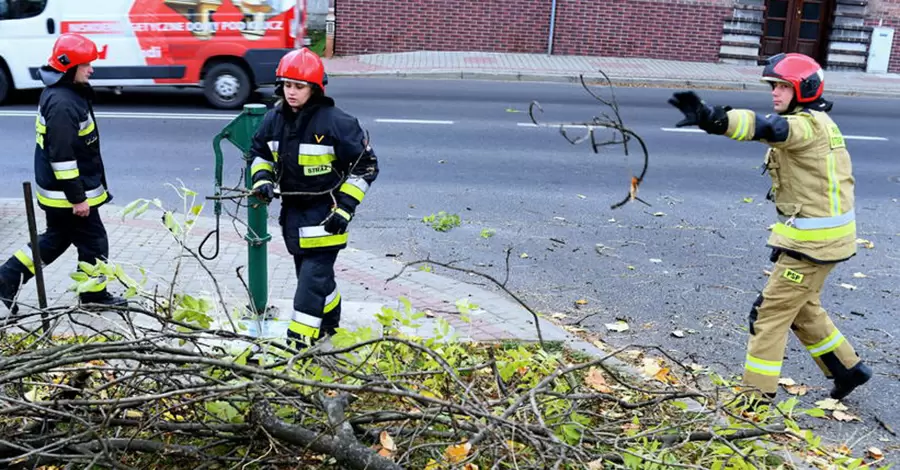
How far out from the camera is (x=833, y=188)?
4348 mm

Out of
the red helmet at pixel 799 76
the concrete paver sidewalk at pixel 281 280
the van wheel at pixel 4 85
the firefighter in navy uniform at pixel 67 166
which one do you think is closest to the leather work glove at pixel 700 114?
the red helmet at pixel 799 76

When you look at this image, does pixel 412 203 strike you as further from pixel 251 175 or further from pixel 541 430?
pixel 541 430

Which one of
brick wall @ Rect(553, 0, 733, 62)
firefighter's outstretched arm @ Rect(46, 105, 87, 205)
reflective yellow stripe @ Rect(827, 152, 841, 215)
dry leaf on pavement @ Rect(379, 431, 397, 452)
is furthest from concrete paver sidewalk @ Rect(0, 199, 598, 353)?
brick wall @ Rect(553, 0, 733, 62)

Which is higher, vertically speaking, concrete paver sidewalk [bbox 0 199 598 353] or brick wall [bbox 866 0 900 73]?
brick wall [bbox 866 0 900 73]

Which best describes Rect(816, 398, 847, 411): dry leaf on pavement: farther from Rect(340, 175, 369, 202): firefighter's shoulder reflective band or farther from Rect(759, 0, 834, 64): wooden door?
Rect(759, 0, 834, 64): wooden door

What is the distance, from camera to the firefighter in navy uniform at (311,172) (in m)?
4.45

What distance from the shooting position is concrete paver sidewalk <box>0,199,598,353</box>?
5361mm

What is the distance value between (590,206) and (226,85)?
6.83 meters

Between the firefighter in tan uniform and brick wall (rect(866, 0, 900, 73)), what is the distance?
61.4 ft

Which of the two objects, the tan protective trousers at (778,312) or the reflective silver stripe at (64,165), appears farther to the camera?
the reflective silver stripe at (64,165)

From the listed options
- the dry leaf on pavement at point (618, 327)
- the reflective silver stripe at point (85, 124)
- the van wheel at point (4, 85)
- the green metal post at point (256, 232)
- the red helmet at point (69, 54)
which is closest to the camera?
the green metal post at point (256, 232)

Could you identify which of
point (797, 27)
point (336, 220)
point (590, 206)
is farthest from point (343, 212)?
point (797, 27)

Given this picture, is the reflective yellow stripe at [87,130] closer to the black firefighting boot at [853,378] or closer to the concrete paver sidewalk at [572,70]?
the black firefighting boot at [853,378]

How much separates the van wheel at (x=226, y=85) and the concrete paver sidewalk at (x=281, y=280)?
5876 millimetres
